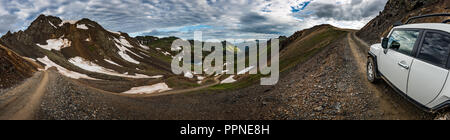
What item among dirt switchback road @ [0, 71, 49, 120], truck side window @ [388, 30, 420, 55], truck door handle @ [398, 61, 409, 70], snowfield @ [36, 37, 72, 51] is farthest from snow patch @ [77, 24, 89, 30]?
truck door handle @ [398, 61, 409, 70]

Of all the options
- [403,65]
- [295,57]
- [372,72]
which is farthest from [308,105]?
[295,57]

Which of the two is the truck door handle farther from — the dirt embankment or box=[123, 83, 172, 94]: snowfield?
box=[123, 83, 172, 94]: snowfield

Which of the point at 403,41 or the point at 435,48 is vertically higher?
the point at 403,41

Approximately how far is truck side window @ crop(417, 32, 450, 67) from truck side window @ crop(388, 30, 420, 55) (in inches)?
21.2

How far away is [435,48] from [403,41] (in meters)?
2.07

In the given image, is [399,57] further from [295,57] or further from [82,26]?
[82,26]

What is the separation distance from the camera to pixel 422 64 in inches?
255

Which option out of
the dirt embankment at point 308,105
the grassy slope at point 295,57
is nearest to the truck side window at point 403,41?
the dirt embankment at point 308,105

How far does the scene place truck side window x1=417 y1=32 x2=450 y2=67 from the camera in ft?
19.5

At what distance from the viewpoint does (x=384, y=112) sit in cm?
809

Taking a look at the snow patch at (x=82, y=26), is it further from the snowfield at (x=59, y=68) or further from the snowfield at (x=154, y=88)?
the snowfield at (x=154, y=88)
